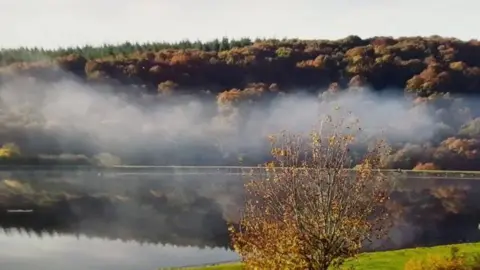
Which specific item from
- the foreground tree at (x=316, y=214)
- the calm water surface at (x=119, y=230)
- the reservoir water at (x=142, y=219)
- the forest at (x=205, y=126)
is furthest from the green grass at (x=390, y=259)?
the forest at (x=205, y=126)

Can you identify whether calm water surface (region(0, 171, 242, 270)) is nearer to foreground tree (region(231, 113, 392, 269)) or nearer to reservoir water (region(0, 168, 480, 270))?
reservoir water (region(0, 168, 480, 270))

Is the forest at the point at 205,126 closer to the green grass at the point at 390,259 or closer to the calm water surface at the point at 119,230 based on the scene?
the calm water surface at the point at 119,230

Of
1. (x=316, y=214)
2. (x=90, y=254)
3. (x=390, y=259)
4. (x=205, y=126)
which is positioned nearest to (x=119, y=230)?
(x=90, y=254)

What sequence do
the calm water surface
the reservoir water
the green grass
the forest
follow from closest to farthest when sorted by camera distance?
the green grass < the calm water surface < the reservoir water < the forest

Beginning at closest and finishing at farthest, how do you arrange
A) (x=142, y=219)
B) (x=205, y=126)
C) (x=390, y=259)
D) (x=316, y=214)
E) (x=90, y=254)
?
(x=316, y=214) < (x=390, y=259) < (x=90, y=254) < (x=142, y=219) < (x=205, y=126)

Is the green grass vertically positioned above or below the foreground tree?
below

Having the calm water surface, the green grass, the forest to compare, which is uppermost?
the green grass

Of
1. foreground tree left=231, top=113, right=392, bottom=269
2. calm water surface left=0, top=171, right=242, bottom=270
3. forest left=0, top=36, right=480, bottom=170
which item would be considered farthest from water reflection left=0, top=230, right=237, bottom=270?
forest left=0, top=36, right=480, bottom=170

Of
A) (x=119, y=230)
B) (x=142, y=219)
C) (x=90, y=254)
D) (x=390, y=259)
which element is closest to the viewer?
(x=390, y=259)

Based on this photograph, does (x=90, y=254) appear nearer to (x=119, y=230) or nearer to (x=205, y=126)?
(x=119, y=230)

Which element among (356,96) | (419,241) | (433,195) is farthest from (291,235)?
(356,96)

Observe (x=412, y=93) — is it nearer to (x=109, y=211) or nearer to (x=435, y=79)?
(x=435, y=79)

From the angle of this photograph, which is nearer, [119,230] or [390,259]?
[390,259]

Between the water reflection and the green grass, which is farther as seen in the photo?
the water reflection
